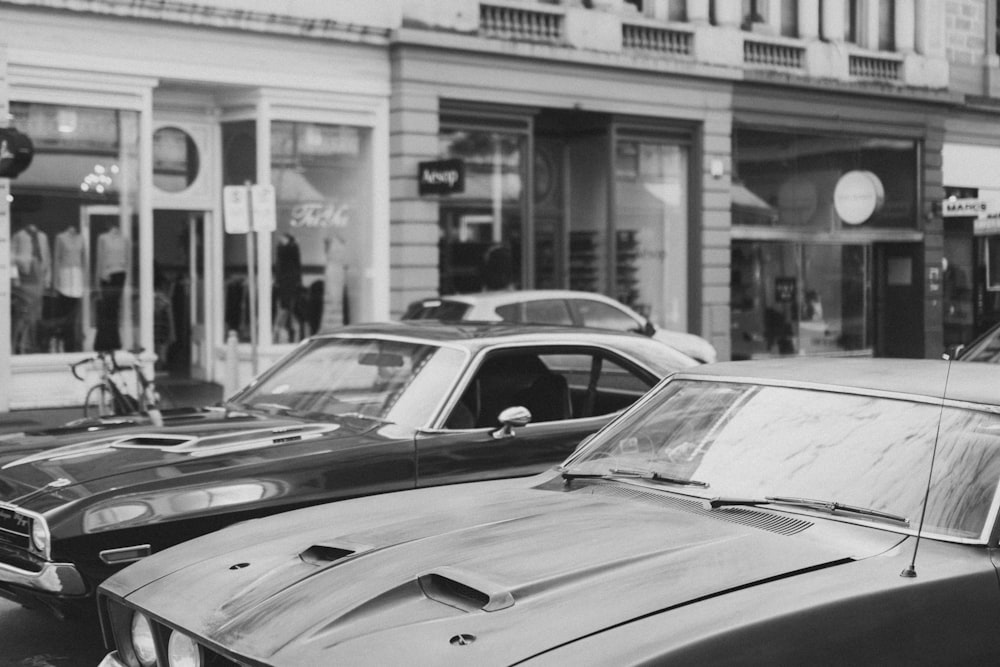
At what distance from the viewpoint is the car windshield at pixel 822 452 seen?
375 centimetres

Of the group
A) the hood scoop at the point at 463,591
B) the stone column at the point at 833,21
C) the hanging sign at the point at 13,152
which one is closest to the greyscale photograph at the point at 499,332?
the hood scoop at the point at 463,591

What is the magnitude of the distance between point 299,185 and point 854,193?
1159 cm

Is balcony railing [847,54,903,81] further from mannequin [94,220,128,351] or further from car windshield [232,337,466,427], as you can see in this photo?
car windshield [232,337,466,427]

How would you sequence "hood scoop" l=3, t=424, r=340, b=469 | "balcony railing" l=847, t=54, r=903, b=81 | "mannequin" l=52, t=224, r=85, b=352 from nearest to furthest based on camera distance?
"hood scoop" l=3, t=424, r=340, b=469 → "mannequin" l=52, t=224, r=85, b=352 → "balcony railing" l=847, t=54, r=903, b=81

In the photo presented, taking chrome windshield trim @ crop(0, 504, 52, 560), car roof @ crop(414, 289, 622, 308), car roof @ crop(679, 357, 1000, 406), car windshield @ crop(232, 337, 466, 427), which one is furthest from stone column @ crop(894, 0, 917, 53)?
chrome windshield trim @ crop(0, 504, 52, 560)

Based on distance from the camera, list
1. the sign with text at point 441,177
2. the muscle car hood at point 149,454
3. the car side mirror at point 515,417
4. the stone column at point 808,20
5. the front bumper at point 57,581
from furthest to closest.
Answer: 1. the stone column at point 808,20
2. the sign with text at point 441,177
3. the car side mirror at point 515,417
4. the muscle car hood at point 149,454
5. the front bumper at point 57,581

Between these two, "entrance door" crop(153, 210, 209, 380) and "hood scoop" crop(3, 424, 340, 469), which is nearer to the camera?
"hood scoop" crop(3, 424, 340, 469)

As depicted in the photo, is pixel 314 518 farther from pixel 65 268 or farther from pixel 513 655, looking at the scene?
pixel 65 268

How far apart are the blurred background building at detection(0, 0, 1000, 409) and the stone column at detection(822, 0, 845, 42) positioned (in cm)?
8

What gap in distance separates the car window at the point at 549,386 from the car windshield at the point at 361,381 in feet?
0.58

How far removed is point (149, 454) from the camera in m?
5.98

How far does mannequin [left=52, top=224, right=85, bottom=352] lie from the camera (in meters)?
15.8

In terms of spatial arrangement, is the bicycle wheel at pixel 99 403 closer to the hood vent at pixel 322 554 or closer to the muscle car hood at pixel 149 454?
the muscle car hood at pixel 149 454

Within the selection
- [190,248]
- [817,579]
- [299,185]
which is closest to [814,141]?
[299,185]
